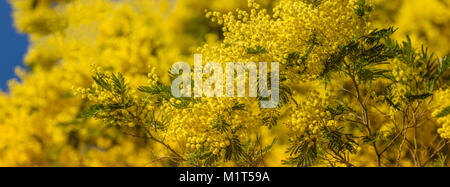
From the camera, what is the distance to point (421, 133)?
4441 mm

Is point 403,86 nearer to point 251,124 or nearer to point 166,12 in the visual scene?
point 251,124

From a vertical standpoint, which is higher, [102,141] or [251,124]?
[102,141]

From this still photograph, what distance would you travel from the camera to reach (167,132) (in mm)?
2404

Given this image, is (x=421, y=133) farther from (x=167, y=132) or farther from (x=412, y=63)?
(x=167, y=132)

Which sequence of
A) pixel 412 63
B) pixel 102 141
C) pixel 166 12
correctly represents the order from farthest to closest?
pixel 166 12 < pixel 102 141 < pixel 412 63
